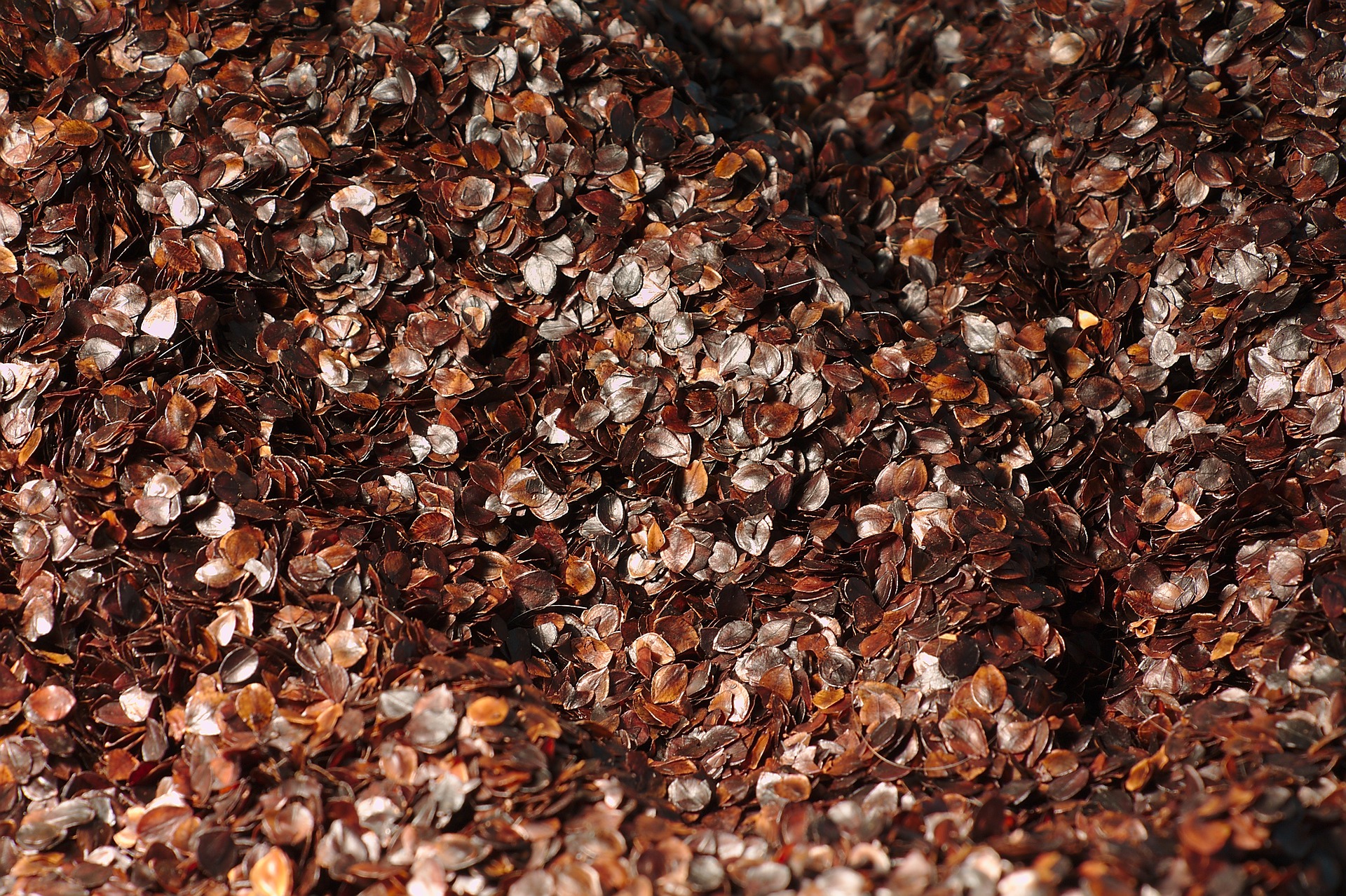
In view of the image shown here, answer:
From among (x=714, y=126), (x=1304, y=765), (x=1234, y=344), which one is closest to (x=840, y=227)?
(x=714, y=126)

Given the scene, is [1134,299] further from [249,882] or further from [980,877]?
[249,882]

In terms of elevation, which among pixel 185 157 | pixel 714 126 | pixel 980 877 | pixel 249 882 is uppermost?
pixel 714 126

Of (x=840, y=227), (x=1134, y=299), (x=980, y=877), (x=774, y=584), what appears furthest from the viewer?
(x=840, y=227)

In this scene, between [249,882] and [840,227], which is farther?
[840,227]

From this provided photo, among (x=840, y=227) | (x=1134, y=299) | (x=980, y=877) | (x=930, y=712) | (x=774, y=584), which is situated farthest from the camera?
(x=840, y=227)

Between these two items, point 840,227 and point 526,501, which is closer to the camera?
point 526,501

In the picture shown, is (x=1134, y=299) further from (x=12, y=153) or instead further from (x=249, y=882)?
(x=12, y=153)

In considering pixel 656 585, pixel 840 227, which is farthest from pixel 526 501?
pixel 840 227

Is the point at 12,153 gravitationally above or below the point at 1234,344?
below

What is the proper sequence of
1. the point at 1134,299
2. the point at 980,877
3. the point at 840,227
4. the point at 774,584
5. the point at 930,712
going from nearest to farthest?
1. the point at 980,877
2. the point at 930,712
3. the point at 774,584
4. the point at 1134,299
5. the point at 840,227
